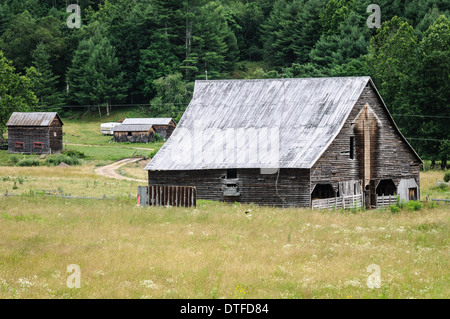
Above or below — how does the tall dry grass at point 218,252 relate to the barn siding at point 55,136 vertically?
below

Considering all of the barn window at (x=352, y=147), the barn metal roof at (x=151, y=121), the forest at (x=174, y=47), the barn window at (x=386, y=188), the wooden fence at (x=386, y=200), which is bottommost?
the wooden fence at (x=386, y=200)

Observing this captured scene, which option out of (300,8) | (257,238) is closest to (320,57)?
(300,8)

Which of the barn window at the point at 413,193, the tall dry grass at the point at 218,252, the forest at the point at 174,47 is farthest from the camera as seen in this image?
the forest at the point at 174,47

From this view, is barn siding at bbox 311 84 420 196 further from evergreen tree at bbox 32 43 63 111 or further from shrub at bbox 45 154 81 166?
evergreen tree at bbox 32 43 63 111

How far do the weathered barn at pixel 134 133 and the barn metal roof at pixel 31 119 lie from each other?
37.5ft

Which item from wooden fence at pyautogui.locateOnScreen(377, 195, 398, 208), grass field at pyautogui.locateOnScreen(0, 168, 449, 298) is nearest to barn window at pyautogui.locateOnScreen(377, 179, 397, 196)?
wooden fence at pyautogui.locateOnScreen(377, 195, 398, 208)

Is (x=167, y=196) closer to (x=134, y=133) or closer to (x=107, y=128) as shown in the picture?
(x=134, y=133)

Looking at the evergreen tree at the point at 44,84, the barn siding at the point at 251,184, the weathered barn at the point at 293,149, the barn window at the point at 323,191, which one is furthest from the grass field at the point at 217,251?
the evergreen tree at the point at 44,84

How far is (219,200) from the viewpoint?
37.9m

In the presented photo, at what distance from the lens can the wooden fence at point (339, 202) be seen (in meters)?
35.8

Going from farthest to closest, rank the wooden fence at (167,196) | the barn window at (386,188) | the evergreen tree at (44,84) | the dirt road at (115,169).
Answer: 1. the evergreen tree at (44,84)
2. the dirt road at (115,169)
3. the barn window at (386,188)
4. the wooden fence at (167,196)

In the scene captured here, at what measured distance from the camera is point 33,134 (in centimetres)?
7906

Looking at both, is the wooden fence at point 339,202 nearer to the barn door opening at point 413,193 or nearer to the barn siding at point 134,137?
the barn door opening at point 413,193

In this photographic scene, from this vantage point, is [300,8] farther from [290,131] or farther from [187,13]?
[290,131]
